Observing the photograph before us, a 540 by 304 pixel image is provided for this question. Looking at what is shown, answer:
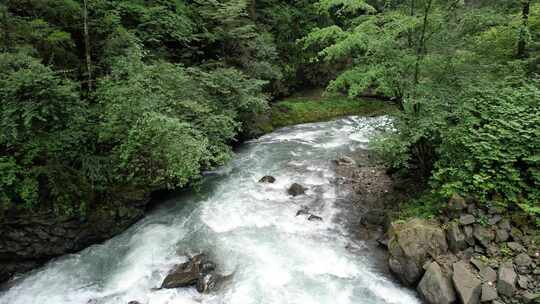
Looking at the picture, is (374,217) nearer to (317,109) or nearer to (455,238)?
(455,238)

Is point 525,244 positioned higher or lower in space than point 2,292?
higher

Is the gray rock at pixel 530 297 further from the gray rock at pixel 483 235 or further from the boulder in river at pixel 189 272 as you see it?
the boulder in river at pixel 189 272

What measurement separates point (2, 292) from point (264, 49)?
15.4 m

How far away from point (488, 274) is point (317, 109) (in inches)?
648

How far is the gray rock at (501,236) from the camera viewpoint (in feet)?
22.4

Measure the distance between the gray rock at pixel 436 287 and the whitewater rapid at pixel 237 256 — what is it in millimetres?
377

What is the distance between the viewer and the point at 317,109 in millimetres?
22047

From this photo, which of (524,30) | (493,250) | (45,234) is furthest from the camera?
(524,30)

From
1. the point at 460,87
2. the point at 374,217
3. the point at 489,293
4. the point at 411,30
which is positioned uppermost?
the point at 411,30

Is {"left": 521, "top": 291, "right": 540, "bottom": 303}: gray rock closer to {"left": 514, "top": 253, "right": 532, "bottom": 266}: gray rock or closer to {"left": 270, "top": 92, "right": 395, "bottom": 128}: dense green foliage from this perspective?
{"left": 514, "top": 253, "right": 532, "bottom": 266}: gray rock

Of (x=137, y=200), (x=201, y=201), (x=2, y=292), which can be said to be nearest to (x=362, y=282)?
(x=201, y=201)

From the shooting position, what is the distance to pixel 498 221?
7070 millimetres

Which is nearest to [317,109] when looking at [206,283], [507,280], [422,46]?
[422,46]

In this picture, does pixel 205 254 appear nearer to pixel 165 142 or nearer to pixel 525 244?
pixel 165 142
